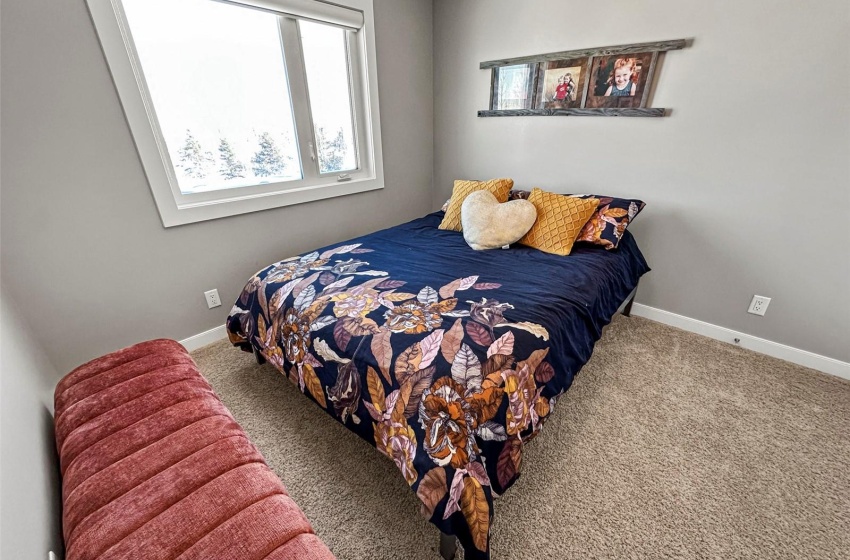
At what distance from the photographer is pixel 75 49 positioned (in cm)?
145

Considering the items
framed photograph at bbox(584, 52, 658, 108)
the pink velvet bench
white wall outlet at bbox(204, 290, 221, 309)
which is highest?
framed photograph at bbox(584, 52, 658, 108)

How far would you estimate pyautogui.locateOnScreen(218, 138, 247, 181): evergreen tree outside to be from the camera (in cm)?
201

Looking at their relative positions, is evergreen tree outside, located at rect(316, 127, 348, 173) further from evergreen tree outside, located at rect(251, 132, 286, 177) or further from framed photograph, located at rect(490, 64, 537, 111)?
framed photograph, located at rect(490, 64, 537, 111)

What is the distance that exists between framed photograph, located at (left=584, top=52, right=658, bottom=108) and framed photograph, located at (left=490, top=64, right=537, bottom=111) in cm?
41

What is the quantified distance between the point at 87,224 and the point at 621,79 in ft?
10.1

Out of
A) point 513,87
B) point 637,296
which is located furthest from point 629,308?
point 513,87

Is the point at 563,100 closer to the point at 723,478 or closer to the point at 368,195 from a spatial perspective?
the point at 368,195

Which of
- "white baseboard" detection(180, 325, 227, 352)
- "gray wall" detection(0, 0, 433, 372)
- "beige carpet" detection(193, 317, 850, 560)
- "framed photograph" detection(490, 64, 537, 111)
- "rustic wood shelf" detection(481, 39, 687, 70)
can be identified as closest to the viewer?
"beige carpet" detection(193, 317, 850, 560)

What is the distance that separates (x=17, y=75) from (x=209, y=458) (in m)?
1.79

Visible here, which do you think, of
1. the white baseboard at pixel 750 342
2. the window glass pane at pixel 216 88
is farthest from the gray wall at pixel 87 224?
the white baseboard at pixel 750 342

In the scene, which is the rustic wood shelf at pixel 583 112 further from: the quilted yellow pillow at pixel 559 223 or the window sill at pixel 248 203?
the window sill at pixel 248 203

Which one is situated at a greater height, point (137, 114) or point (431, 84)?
point (431, 84)

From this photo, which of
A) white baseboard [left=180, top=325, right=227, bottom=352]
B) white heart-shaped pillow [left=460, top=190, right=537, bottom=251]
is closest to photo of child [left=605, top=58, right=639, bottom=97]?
white heart-shaped pillow [left=460, top=190, right=537, bottom=251]

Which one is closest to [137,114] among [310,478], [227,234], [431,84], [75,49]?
[75,49]
